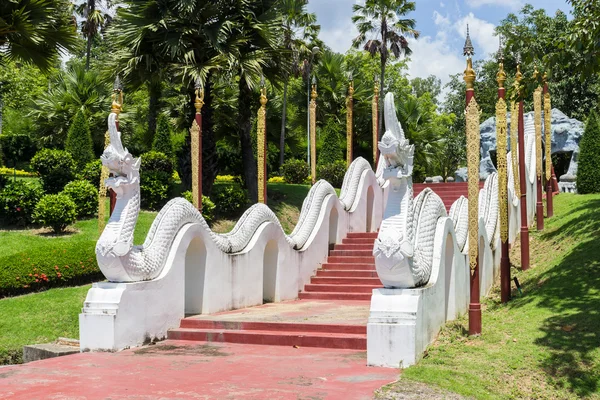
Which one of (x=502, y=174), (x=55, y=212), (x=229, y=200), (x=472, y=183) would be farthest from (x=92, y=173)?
(x=472, y=183)

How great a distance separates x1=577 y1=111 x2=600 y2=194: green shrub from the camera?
19250mm

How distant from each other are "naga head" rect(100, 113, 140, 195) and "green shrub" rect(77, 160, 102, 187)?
11.9 meters

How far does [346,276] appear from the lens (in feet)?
42.3

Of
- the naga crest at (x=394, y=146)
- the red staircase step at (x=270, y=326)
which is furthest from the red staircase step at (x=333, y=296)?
the naga crest at (x=394, y=146)

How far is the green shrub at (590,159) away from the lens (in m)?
19.2

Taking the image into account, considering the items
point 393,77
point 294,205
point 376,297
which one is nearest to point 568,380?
point 376,297

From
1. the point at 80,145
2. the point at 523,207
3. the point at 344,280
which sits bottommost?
the point at 344,280

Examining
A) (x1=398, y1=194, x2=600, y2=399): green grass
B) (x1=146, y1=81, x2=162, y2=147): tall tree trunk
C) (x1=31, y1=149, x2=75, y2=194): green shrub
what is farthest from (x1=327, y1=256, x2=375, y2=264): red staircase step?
(x1=146, y1=81, x2=162, y2=147): tall tree trunk

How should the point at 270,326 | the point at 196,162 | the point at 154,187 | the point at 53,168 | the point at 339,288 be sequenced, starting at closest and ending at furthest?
the point at 270,326 → the point at 339,288 → the point at 196,162 → the point at 53,168 → the point at 154,187

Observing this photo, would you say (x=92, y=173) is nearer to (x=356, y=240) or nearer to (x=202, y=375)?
(x=356, y=240)

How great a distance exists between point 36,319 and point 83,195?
7.78 metres

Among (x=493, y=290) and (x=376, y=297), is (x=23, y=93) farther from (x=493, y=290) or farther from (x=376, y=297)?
(x=376, y=297)

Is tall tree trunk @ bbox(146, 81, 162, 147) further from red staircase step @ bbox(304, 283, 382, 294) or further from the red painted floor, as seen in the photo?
the red painted floor

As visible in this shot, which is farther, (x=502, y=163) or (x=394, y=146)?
(x=502, y=163)
